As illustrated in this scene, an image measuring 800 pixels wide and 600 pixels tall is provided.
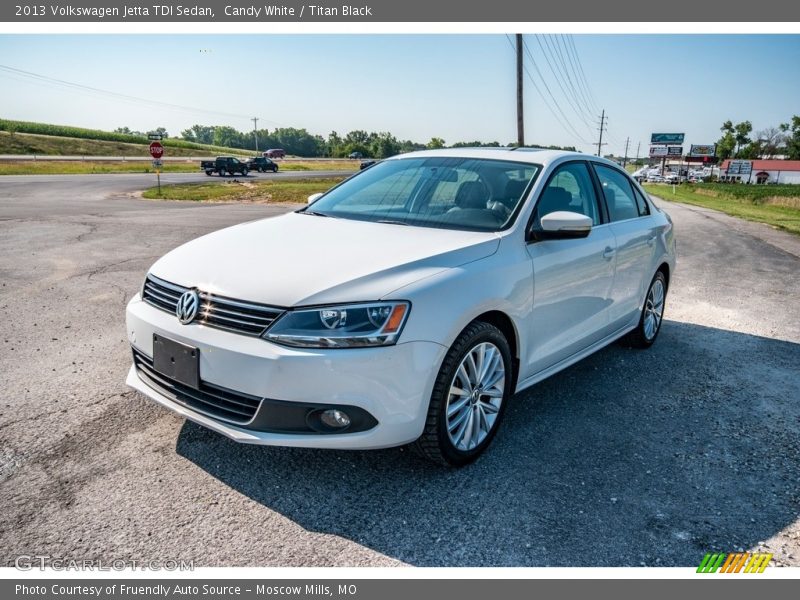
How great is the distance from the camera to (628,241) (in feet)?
15.6

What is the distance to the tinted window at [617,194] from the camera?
187 inches

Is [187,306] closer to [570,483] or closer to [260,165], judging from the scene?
[570,483]

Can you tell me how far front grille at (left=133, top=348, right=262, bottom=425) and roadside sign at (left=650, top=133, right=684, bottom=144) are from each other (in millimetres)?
144673

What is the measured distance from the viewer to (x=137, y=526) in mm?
2654

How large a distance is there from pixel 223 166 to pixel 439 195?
44.0 meters

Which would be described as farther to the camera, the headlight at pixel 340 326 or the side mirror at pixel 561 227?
the side mirror at pixel 561 227

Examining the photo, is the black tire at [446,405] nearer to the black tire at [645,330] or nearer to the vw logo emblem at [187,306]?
the vw logo emblem at [187,306]

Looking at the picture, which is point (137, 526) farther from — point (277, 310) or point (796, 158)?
point (796, 158)

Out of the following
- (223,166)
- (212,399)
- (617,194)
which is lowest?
(212,399)

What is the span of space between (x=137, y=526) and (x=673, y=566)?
2.34 meters

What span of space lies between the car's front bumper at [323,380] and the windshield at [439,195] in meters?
1.20

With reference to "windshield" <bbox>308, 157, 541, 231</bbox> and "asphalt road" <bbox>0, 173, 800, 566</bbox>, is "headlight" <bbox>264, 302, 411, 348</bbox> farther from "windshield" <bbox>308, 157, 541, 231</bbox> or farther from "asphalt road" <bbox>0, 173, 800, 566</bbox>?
"windshield" <bbox>308, 157, 541, 231</bbox>

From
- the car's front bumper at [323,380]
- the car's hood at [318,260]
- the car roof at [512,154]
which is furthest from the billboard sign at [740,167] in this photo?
the car's front bumper at [323,380]

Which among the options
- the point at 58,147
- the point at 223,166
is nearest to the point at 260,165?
the point at 223,166
